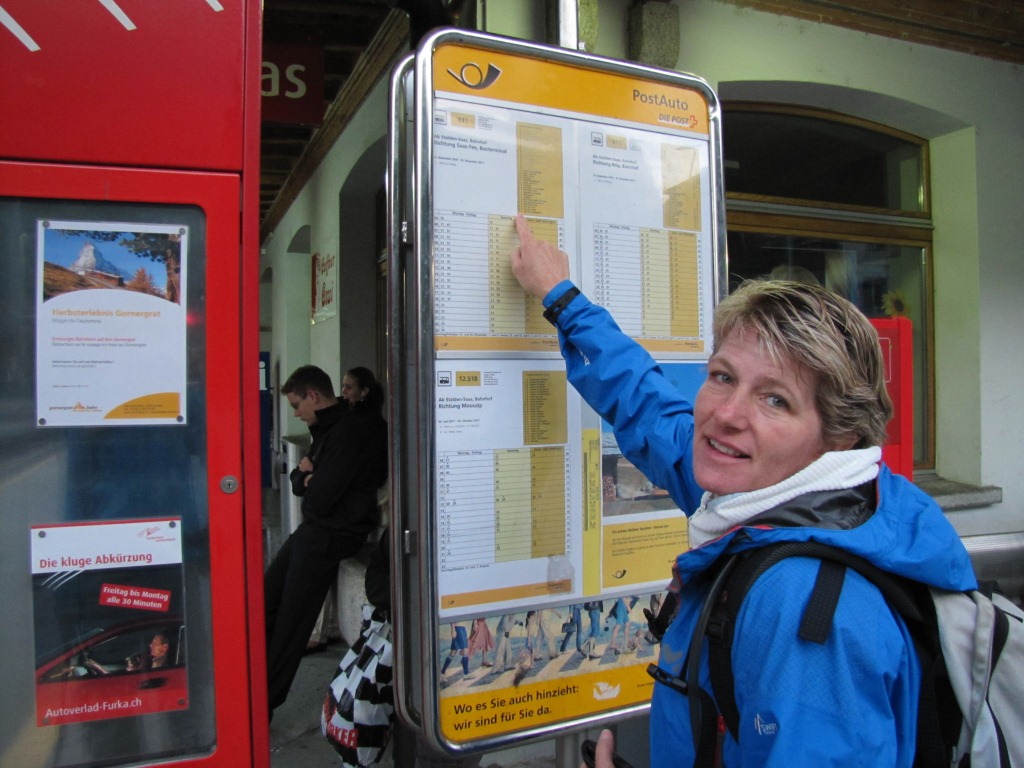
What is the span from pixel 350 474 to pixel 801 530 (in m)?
3.25

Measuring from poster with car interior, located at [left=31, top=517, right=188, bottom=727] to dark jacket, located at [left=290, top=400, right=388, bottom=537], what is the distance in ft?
7.60

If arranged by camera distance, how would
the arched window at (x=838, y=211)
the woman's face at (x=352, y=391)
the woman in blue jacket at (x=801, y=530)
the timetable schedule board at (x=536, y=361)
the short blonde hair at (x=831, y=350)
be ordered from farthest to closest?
1. the arched window at (x=838, y=211)
2. the woman's face at (x=352, y=391)
3. the timetable schedule board at (x=536, y=361)
4. the short blonde hair at (x=831, y=350)
5. the woman in blue jacket at (x=801, y=530)

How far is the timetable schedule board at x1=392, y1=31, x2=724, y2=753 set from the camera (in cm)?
181

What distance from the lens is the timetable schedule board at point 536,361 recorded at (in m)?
1.81

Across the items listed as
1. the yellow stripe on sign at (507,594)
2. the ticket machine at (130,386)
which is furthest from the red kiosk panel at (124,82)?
the yellow stripe on sign at (507,594)

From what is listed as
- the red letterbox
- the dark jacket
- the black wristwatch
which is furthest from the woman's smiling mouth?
the dark jacket

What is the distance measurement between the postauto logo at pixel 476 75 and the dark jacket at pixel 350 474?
8.35 feet

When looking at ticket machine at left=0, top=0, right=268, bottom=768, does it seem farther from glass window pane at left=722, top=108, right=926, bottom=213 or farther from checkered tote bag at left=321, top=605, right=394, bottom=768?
glass window pane at left=722, top=108, right=926, bottom=213

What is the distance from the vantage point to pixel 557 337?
1966mm

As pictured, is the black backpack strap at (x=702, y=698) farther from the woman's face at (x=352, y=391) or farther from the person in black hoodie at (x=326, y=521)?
the woman's face at (x=352, y=391)

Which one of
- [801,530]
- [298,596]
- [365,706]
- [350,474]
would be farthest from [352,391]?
[801,530]

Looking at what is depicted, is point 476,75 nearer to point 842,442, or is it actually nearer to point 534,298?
point 534,298

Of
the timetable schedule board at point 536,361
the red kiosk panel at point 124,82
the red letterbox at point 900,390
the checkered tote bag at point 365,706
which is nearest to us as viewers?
the red kiosk panel at point 124,82

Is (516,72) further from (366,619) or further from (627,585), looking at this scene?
(366,619)
